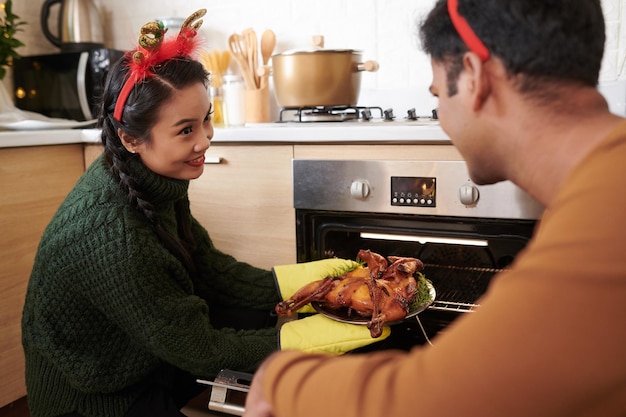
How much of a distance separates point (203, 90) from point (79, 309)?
0.53m

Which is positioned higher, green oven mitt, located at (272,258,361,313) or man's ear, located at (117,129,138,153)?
man's ear, located at (117,129,138,153)

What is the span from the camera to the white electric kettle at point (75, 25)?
2.40m

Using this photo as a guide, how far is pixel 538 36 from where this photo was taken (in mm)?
676

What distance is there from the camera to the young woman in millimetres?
1212

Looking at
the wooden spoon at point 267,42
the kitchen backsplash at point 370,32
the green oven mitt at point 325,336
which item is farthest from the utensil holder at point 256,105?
the green oven mitt at point 325,336

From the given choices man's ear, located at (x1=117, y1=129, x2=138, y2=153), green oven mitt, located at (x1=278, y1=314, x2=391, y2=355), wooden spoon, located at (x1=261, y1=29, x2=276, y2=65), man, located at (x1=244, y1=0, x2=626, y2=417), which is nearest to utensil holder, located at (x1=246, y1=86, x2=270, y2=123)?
wooden spoon, located at (x1=261, y1=29, x2=276, y2=65)

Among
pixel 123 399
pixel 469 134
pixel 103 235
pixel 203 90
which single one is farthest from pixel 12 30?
pixel 469 134

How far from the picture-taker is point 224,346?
1290 millimetres

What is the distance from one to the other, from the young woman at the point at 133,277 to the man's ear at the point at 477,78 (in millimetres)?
654

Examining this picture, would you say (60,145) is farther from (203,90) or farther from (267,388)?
(267,388)

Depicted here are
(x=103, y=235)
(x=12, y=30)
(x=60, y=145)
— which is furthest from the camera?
(x=12, y=30)

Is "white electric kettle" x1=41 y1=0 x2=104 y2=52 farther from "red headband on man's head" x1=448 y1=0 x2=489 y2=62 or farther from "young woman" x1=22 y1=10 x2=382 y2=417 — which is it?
"red headband on man's head" x1=448 y1=0 x2=489 y2=62

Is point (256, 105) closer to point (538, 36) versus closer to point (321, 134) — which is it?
point (321, 134)

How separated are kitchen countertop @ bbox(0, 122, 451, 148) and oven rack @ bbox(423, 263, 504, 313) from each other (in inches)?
14.1
